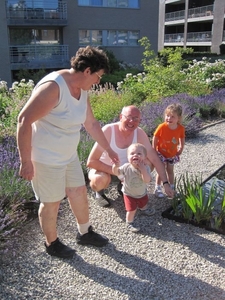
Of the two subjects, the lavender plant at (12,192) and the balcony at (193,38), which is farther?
the balcony at (193,38)

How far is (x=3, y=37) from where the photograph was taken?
20328 millimetres

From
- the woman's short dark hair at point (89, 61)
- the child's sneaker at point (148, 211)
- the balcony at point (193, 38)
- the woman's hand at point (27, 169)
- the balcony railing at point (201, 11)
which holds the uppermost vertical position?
the balcony railing at point (201, 11)

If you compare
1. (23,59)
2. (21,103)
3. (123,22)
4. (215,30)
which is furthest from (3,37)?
(215,30)

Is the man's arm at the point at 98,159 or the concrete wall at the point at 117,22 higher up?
the concrete wall at the point at 117,22

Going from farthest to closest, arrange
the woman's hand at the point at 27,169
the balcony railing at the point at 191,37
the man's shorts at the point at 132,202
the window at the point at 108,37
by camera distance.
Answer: the balcony railing at the point at 191,37, the window at the point at 108,37, the man's shorts at the point at 132,202, the woman's hand at the point at 27,169

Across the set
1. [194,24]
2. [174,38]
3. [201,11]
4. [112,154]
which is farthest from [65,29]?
[174,38]

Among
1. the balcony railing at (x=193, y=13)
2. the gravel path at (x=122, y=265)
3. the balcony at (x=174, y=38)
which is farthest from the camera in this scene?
the balcony at (x=174, y=38)

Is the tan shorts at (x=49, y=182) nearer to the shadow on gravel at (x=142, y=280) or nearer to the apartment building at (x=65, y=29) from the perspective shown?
the shadow on gravel at (x=142, y=280)

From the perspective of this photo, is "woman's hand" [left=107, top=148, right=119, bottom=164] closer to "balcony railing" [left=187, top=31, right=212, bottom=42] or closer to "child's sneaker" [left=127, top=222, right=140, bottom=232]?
"child's sneaker" [left=127, top=222, right=140, bottom=232]

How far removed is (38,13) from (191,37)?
24601mm

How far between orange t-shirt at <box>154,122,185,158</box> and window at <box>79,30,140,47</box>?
20.5 m

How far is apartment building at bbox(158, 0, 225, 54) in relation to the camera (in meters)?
36.0

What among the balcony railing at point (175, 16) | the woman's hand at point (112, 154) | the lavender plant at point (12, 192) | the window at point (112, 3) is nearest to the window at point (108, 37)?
the window at point (112, 3)

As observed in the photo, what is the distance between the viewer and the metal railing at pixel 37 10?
20.2 m
